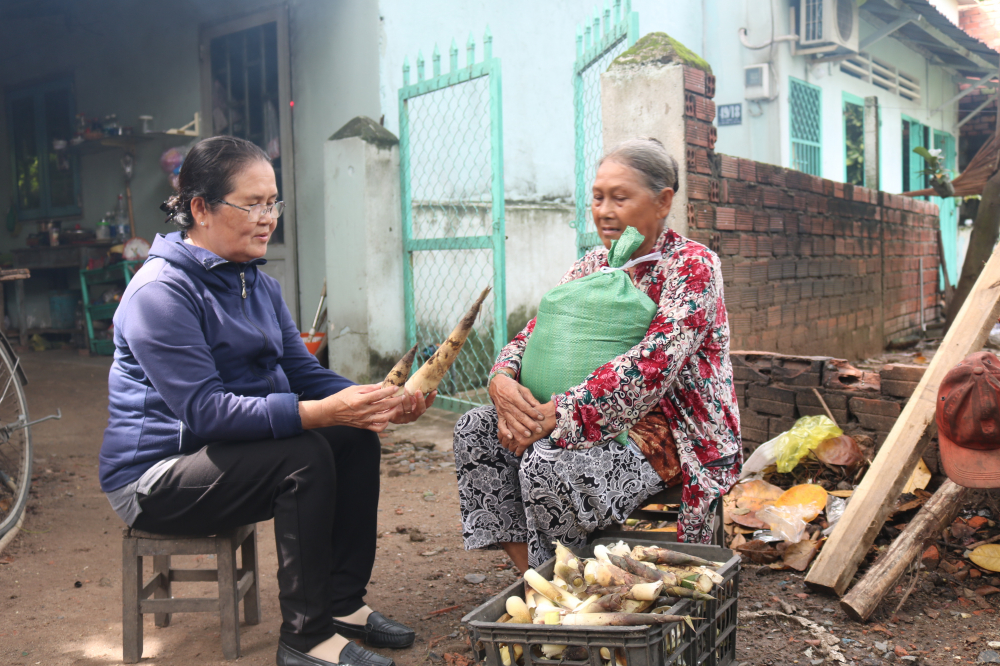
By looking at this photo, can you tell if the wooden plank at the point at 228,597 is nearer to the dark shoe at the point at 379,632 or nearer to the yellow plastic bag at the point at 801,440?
the dark shoe at the point at 379,632

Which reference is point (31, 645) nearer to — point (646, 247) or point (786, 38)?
point (646, 247)

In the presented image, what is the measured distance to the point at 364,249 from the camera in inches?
232

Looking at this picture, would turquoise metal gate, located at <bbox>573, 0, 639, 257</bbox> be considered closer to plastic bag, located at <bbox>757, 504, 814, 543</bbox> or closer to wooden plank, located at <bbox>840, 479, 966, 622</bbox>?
plastic bag, located at <bbox>757, 504, 814, 543</bbox>

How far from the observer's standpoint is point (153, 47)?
27.0 feet

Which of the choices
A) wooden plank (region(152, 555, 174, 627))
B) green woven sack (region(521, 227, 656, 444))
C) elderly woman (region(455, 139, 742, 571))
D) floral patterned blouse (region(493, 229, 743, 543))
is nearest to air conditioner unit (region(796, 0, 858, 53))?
elderly woman (region(455, 139, 742, 571))

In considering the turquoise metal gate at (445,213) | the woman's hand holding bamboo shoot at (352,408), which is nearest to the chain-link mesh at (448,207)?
the turquoise metal gate at (445,213)

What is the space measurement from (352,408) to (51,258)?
26.7 feet

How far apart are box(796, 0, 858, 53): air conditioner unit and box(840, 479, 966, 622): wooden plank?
7.63m

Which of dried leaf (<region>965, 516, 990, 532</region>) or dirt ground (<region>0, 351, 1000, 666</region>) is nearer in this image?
dirt ground (<region>0, 351, 1000, 666</region>)

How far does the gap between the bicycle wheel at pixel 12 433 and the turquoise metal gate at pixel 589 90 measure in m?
3.01

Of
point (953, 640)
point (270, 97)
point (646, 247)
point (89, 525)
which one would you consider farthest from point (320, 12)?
point (953, 640)

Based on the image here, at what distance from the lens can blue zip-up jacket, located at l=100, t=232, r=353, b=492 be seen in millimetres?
2084

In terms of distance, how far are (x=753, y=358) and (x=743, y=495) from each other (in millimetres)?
776

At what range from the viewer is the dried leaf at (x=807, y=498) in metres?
3.18
